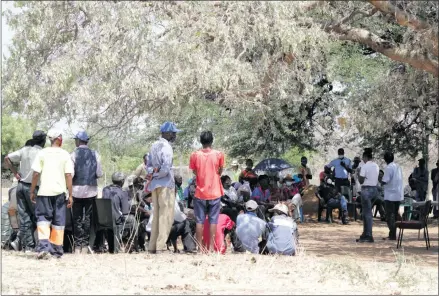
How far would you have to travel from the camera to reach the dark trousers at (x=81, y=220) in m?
12.4

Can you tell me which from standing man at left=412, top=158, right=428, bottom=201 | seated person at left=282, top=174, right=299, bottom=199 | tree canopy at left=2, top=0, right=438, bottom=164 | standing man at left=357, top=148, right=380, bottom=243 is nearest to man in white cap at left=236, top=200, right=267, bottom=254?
tree canopy at left=2, top=0, right=438, bottom=164

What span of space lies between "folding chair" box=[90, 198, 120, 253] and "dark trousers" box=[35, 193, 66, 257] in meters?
0.93

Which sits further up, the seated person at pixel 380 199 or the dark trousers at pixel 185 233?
the seated person at pixel 380 199

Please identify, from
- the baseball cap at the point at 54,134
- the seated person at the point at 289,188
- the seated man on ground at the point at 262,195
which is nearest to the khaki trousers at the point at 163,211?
the baseball cap at the point at 54,134

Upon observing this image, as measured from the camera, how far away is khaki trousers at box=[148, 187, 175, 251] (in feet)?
40.4

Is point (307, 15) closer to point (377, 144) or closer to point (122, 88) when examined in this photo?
point (122, 88)

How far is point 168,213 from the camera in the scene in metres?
12.3

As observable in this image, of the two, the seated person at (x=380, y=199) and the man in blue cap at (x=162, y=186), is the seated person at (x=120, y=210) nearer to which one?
the man in blue cap at (x=162, y=186)

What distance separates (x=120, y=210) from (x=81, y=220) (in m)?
0.58

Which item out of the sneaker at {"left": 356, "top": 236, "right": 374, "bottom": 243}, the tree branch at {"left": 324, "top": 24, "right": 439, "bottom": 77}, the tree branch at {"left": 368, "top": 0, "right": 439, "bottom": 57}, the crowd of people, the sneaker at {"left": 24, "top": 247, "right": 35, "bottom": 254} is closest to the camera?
the crowd of people

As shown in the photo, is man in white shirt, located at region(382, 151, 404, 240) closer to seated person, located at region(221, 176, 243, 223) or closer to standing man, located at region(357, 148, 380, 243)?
standing man, located at region(357, 148, 380, 243)

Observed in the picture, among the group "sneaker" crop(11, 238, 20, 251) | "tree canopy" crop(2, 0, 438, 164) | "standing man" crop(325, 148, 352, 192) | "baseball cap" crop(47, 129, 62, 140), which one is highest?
"tree canopy" crop(2, 0, 438, 164)

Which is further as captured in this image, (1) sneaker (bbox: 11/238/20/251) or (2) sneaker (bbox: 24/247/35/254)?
(1) sneaker (bbox: 11/238/20/251)

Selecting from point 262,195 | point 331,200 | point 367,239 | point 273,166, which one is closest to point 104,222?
point 262,195
